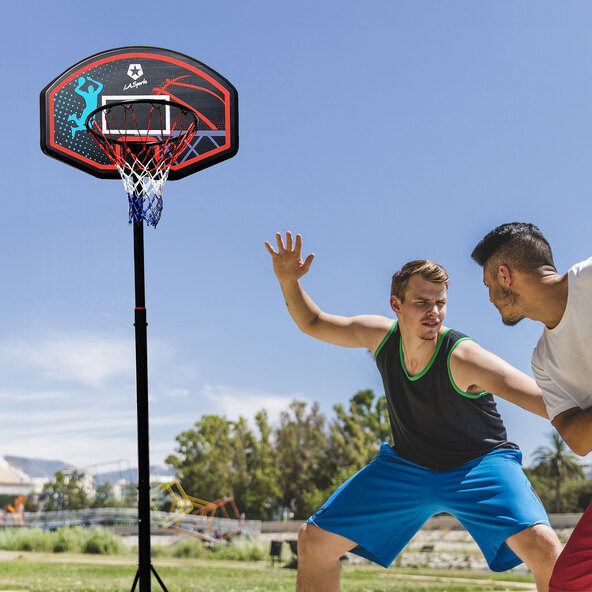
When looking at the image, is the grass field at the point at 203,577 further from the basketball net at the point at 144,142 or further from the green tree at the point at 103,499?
the basketball net at the point at 144,142

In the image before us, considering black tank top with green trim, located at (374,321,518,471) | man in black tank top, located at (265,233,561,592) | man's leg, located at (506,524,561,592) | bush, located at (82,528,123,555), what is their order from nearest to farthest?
man's leg, located at (506,524,561,592) → man in black tank top, located at (265,233,561,592) → black tank top with green trim, located at (374,321,518,471) → bush, located at (82,528,123,555)

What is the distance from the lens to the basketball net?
6359mm

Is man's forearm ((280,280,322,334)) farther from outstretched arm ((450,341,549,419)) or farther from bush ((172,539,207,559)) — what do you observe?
bush ((172,539,207,559))

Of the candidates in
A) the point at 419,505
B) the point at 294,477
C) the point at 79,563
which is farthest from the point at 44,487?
the point at 419,505

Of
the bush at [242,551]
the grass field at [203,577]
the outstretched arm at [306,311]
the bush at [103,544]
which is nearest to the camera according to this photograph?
the outstretched arm at [306,311]

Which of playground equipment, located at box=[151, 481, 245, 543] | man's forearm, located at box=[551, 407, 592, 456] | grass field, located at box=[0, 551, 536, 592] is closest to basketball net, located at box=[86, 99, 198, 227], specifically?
man's forearm, located at box=[551, 407, 592, 456]

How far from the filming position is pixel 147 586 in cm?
562

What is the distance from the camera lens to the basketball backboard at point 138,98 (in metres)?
6.84

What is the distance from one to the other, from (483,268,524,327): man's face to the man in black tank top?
758 mm

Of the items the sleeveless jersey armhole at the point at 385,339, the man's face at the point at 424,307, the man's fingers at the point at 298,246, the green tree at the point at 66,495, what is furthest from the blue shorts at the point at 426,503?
the green tree at the point at 66,495

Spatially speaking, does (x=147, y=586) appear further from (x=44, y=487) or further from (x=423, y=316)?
(x=44, y=487)

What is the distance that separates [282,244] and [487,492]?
200cm

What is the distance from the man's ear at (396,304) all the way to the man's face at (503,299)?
4.17 ft

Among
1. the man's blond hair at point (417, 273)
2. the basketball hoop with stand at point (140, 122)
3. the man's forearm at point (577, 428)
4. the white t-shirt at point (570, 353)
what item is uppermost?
the basketball hoop with stand at point (140, 122)
